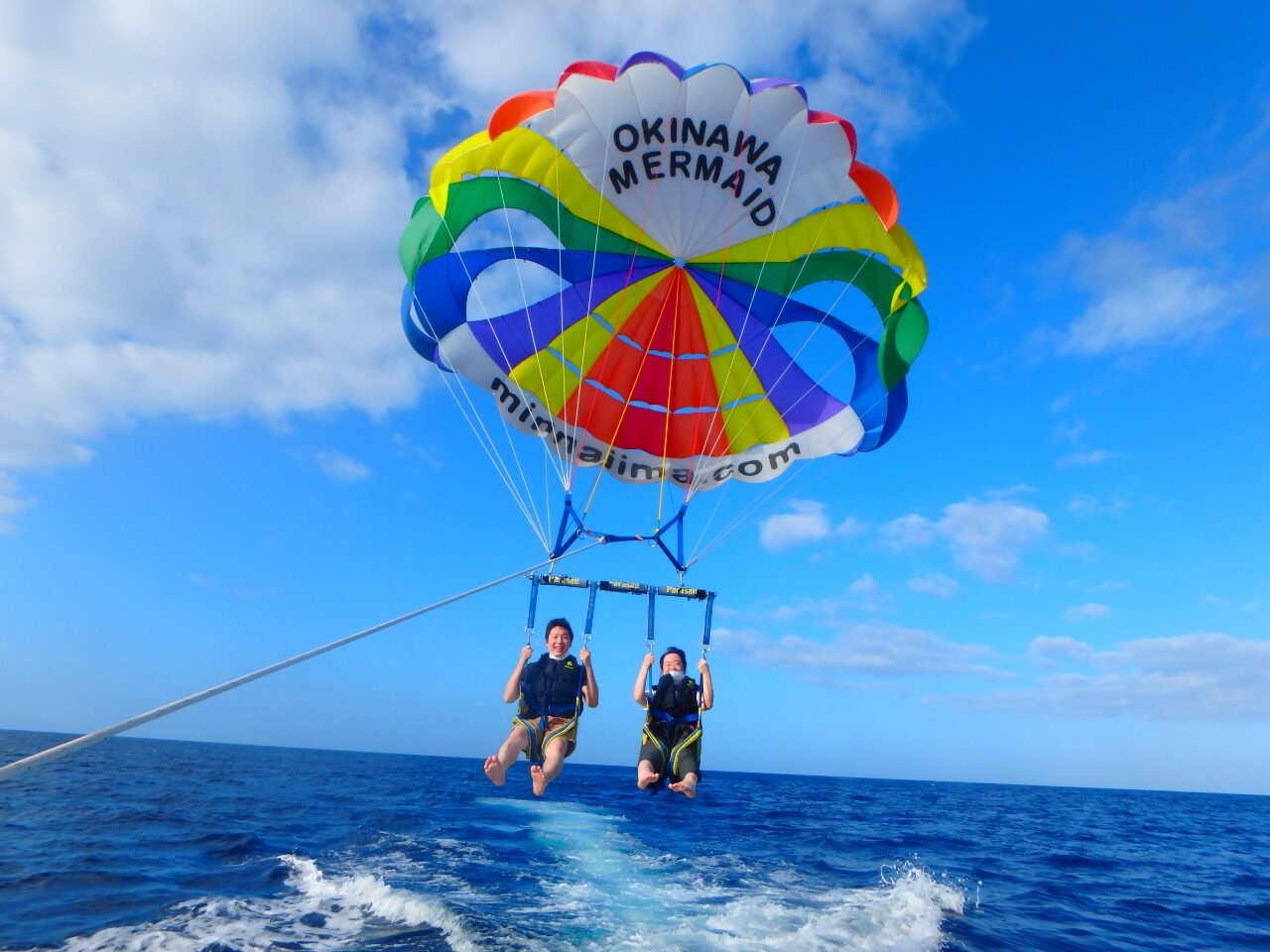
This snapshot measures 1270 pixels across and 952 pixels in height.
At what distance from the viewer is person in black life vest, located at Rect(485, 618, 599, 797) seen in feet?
23.9

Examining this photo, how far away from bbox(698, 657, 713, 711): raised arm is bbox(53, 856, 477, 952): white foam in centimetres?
413

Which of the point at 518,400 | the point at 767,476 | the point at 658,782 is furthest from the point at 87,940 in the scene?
the point at 767,476

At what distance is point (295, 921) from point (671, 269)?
943cm

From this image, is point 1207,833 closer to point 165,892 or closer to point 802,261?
point 802,261

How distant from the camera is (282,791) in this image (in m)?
28.2

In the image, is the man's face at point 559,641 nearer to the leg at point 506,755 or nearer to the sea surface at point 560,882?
the leg at point 506,755

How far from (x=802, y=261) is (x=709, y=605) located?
4550 mm

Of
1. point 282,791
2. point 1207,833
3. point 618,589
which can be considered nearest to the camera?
point 618,589

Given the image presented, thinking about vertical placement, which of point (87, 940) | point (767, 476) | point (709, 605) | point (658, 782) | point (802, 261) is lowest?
point (87, 940)

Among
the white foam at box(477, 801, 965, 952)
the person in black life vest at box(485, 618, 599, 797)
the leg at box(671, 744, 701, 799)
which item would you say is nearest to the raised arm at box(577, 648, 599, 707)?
the person in black life vest at box(485, 618, 599, 797)

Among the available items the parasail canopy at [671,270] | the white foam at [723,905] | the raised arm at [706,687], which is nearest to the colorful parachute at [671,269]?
the parasail canopy at [671,270]

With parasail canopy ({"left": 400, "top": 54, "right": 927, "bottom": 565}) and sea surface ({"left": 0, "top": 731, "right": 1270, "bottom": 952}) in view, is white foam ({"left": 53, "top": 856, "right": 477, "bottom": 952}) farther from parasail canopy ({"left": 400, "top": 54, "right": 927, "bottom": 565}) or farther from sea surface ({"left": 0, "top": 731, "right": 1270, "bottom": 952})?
parasail canopy ({"left": 400, "top": 54, "right": 927, "bottom": 565})

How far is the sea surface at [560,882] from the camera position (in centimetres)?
974

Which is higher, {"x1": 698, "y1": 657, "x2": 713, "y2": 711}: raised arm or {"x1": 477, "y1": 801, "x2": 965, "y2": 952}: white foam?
{"x1": 698, "y1": 657, "x2": 713, "y2": 711}: raised arm
